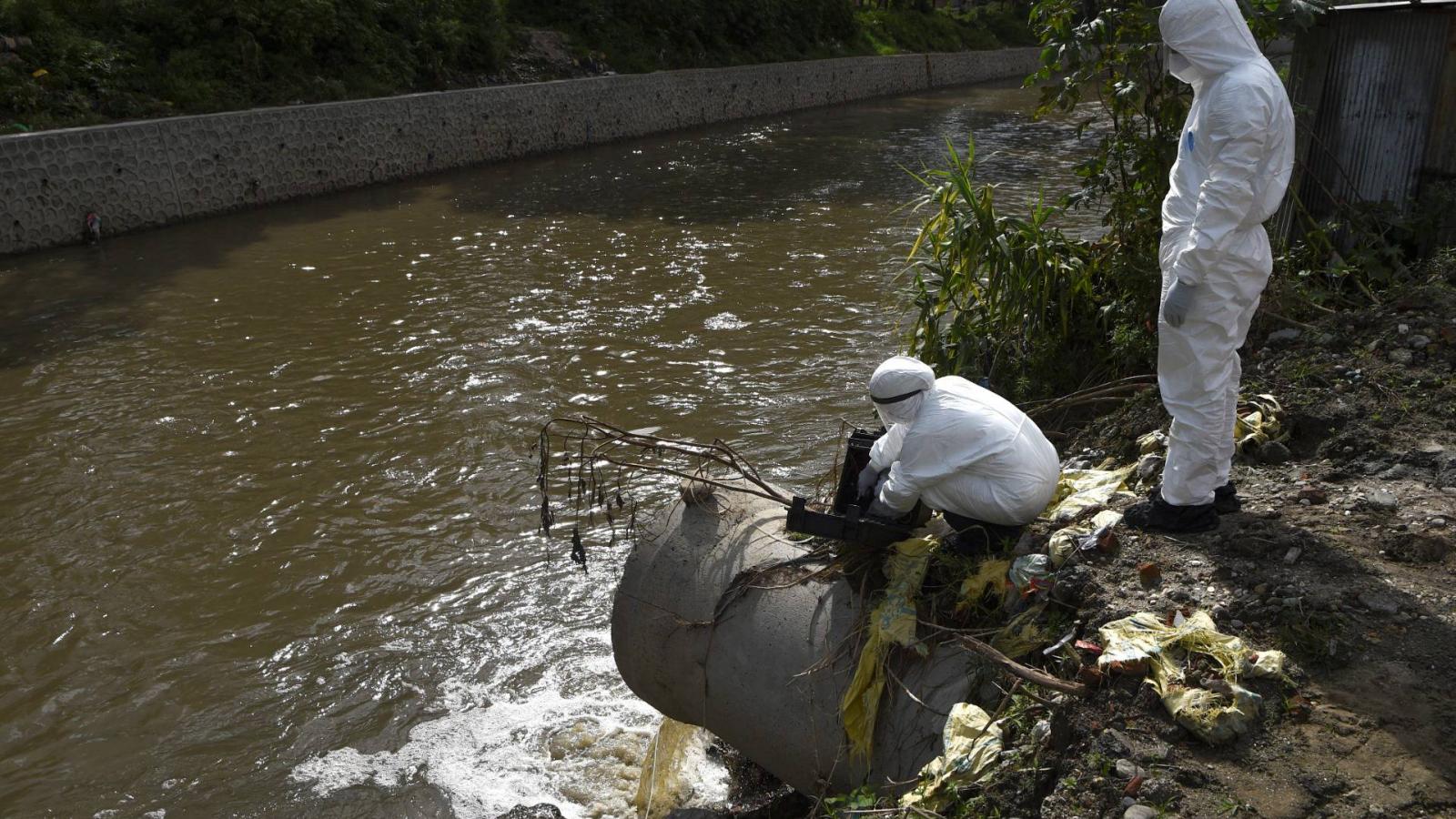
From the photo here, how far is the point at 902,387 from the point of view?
400 centimetres

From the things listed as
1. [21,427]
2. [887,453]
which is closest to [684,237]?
[21,427]

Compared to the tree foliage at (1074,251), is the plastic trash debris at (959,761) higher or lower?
lower

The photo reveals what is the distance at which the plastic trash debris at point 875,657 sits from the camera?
3836 mm

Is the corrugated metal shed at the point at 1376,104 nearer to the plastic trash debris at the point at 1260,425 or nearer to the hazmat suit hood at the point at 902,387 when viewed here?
the plastic trash debris at the point at 1260,425

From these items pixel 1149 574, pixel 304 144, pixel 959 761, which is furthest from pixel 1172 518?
pixel 304 144

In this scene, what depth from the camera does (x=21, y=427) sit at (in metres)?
8.45

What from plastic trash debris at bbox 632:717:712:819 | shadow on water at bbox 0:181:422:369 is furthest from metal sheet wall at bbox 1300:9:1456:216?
shadow on water at bbox 0:181:422:369

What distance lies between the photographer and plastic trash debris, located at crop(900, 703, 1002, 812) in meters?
3.31

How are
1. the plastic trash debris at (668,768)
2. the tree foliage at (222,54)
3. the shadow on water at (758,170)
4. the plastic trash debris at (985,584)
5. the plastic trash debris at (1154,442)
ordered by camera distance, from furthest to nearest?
1. the shadow on water at (758,170)
2. the tree foliage at (222,54)
3. the plastic trash debris at (1154,442)
4. the plastic trash debris at (668,768)
5. the plastic trash debris at (985,584)

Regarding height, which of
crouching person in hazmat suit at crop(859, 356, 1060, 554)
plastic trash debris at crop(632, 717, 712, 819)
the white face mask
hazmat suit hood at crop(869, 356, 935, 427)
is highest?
the white face mask

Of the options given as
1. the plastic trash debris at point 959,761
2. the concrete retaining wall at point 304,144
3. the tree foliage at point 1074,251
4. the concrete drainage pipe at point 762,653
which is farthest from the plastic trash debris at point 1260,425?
the concrete retaining wall at point 304,144

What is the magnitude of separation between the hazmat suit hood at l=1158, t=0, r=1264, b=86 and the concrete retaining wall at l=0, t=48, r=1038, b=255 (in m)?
13.2

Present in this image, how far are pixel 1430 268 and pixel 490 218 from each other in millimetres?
12018

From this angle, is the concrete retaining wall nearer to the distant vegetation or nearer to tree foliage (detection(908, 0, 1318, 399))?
the distant vegetation
